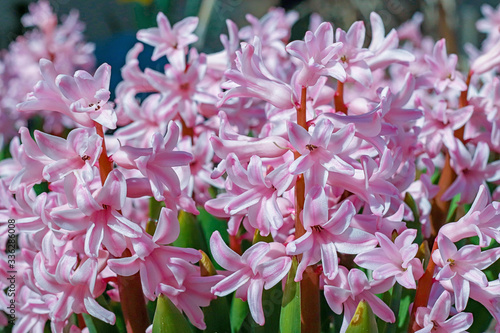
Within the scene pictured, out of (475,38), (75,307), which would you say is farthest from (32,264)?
(475,38)

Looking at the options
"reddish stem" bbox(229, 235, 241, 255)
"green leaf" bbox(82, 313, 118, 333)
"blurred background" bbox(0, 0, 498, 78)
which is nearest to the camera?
"green leaf" bbox(82, 313, 118, 333)

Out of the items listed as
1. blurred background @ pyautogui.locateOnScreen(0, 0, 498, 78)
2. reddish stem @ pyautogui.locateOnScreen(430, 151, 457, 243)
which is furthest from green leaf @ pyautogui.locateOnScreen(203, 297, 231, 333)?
blurred background @ pyautogui.locateOnScreen(0, 0, 498, 78)

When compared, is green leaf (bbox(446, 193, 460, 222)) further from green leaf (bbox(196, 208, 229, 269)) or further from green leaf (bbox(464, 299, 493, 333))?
green leaf (bbox(196, 208, 229, 269))

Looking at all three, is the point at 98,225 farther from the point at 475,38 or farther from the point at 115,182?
the point at 475,38

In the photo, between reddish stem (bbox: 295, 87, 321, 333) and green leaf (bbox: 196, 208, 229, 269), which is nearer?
reddish stem (bbox: 295, 87, 321, 333)

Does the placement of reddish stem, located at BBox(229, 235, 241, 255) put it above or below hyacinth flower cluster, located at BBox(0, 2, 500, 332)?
below

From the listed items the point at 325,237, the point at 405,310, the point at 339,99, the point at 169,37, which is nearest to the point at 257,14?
the point at 169,37

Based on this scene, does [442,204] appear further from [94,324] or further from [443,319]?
[94,324]
